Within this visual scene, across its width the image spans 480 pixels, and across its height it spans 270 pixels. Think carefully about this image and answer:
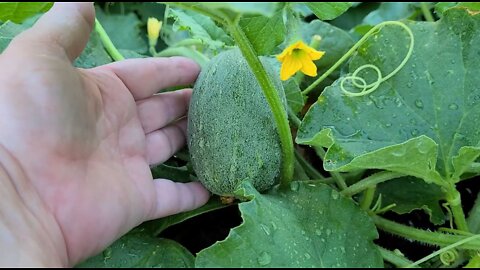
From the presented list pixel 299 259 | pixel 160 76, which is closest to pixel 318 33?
pixel 160 76

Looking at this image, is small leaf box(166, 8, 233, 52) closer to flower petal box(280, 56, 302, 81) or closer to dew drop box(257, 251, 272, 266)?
flower petal box(280, 56, 302, 81)

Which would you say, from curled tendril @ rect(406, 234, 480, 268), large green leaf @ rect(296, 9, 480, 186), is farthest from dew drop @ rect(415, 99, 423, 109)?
curled tendril @ rect(406, 234, 480, 268)

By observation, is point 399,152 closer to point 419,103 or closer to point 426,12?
point 419,103

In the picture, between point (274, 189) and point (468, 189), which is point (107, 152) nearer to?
point (274, 189)

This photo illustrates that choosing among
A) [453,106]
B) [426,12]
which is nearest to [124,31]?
[426,12]

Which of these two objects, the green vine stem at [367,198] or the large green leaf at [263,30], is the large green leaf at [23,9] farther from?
the green vine stem at [367,198]

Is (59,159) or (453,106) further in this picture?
(453,106)
